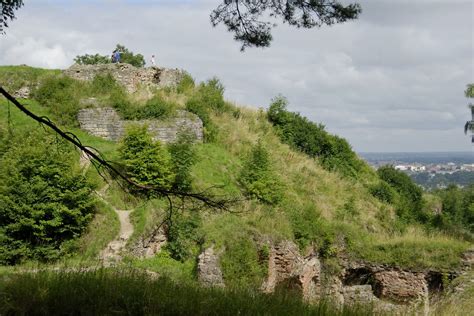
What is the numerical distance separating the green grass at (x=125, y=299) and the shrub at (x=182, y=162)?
9.78 meters

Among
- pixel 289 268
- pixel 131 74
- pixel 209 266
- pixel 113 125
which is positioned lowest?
pixel 289 268

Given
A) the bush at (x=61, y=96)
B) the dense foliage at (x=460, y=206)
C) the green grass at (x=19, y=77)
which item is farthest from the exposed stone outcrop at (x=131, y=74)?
the dense foliage at (x=460, y=206)

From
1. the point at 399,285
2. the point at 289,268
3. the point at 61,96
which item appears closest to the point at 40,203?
the point at 289,268

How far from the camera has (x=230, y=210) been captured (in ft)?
36.8

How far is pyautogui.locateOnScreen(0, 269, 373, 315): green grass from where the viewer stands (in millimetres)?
4363

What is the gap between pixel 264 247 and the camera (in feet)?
43.9

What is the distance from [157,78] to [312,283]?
40.3 ft

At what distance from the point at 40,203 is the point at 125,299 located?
8.53 m

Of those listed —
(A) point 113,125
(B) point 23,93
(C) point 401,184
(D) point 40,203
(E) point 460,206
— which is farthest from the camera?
(E) point 460,206

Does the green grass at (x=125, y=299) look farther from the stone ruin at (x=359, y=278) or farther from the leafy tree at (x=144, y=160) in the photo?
the leafy tree at (x=144, y=160)

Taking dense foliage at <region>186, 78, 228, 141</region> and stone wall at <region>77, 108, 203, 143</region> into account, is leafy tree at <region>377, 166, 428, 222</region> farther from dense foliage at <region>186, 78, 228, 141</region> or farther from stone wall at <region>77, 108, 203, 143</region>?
stone wall at <region>77, 108, 203, 143</region>

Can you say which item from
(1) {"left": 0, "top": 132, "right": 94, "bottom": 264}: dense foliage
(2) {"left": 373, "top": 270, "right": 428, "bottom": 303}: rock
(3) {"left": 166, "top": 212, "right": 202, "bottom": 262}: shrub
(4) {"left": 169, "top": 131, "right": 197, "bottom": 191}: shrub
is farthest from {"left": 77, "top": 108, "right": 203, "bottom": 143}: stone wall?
(2) {"left": 373, "top": 270, "right": 428, "bottom": 303}: rock

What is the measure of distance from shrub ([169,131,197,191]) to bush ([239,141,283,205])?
6.83ft

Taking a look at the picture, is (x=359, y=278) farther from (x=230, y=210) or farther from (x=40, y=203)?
(x=40, y=203)
